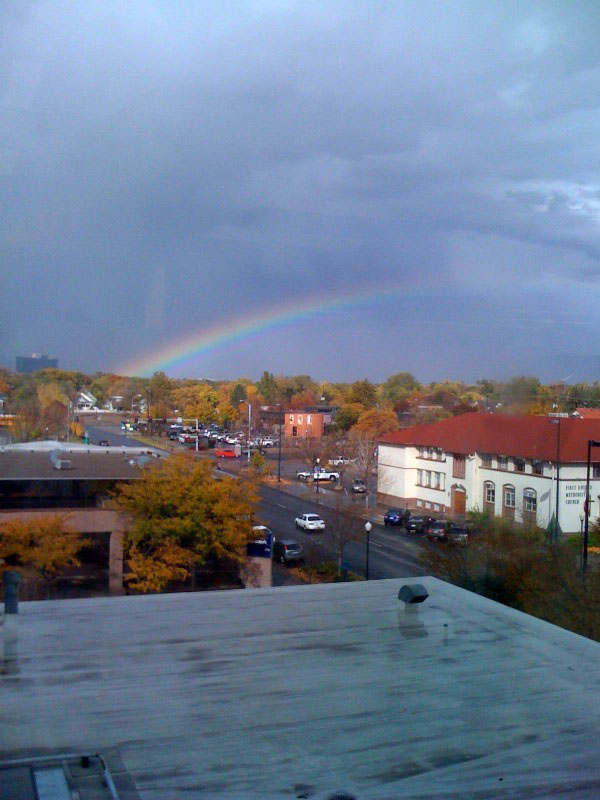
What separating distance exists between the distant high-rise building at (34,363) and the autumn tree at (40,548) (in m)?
17.9

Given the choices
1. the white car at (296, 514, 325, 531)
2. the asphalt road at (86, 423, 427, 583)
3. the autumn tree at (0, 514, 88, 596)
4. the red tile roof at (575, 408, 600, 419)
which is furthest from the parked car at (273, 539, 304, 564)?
the red tile roof at (575, 408, 600, 419)

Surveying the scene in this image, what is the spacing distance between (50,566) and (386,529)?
26.5ft

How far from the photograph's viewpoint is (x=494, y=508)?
16.0 metres

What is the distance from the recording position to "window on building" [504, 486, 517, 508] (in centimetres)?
1616

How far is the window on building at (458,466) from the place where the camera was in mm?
17953

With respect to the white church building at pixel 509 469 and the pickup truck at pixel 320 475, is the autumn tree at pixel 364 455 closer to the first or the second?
the pickup truck at pixel 320 475

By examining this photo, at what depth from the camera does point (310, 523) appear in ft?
51.6

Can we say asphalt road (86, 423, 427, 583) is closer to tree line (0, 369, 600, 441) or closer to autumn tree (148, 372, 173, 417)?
tree line (0, 369, 600, 441)

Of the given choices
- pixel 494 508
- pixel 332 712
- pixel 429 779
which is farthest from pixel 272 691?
pixel 494 508

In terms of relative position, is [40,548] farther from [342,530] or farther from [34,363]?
[34,363]

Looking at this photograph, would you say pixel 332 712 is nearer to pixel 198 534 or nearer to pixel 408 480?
pixel 198 534

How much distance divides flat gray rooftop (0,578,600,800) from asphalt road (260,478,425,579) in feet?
25.3

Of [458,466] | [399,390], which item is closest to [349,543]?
[458,466]

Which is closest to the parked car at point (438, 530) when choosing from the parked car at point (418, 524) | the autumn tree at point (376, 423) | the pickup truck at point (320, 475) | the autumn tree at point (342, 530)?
the parked car at point (418, 524)
